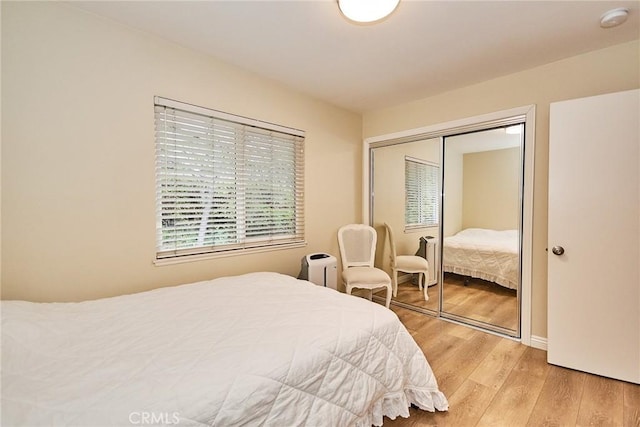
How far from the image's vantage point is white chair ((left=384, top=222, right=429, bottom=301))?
10.5 feet

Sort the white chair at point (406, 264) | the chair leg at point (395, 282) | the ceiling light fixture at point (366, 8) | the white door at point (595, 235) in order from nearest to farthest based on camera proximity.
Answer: the ceiling light fixture at point (366, 8) → the white door at point (595, 235) → the white chair at point (406, 264) → the chair leg at point (395, 282)

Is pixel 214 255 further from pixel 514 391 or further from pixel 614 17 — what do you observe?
pixel 614 17

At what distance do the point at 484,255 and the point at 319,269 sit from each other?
169 cm

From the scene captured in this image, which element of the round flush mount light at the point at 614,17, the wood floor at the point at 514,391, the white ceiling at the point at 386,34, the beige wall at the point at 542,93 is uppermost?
the white ceiling at the point at 386,34

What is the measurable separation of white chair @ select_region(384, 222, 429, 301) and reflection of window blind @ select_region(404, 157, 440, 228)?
1.06 feet

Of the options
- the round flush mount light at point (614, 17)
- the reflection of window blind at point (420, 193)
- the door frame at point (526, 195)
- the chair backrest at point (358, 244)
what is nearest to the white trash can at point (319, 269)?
the chair backrest at point (358, 244)

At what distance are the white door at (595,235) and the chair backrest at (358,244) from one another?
1677mm

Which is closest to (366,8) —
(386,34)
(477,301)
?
(386,34)

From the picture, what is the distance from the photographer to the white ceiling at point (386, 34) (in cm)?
169

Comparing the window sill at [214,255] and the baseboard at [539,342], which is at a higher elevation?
the window sill at [214,255]

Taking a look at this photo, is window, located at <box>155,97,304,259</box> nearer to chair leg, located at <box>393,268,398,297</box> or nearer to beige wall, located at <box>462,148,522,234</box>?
chair leg, located at <box>393,268,398,297</box>

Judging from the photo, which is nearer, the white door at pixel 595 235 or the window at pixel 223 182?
the white door at pixel 595 235

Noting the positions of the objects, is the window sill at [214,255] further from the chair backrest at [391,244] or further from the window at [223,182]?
the chair backrest at [391,244]

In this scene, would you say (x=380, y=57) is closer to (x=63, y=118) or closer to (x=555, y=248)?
(x=555, y=248)
